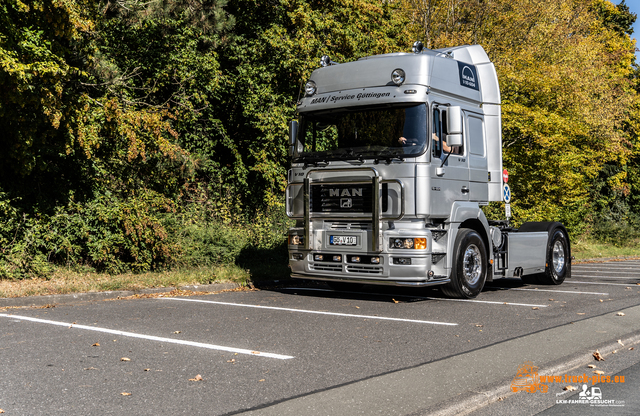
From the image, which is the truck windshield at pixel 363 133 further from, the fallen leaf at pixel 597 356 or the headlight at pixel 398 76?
the fallen leaf at pixel 597 356

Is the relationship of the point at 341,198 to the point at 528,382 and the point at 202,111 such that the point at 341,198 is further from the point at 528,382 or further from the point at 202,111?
the point at 202,111

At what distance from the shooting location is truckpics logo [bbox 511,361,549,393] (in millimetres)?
5096

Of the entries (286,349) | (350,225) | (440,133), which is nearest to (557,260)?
(440,133)

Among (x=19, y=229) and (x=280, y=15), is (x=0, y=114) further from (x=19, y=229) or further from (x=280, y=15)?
(x=280, y=15)

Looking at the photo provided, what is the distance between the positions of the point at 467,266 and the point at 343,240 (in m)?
2.23

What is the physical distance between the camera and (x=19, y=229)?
1186 centimetres

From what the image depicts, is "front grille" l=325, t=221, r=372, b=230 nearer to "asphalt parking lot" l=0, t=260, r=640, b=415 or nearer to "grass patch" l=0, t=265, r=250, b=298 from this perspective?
"asphalt parking lot" l=0, t=260, r=640, b=415

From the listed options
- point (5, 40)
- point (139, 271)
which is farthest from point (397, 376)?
point (139, 271)

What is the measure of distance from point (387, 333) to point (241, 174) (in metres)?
13.7

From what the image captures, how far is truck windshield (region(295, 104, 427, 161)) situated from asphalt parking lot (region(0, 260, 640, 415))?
2.42 metres

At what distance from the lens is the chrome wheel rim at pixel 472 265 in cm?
1063

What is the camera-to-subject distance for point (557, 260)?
13477 millimetres
